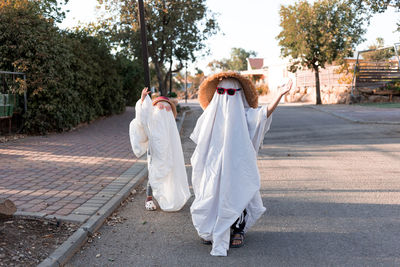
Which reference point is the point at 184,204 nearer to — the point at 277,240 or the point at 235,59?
the point at 277,240

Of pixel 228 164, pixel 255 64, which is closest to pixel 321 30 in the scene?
pixel 228 164

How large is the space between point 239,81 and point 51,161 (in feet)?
18.5

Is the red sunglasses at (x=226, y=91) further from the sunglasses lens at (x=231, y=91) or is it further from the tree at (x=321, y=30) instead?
the tree at (x=321, y=30)

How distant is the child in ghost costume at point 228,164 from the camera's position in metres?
3.99

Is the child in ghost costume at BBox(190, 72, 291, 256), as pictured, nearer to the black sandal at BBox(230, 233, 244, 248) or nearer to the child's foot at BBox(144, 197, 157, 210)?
the black sandal at BBox(230, 233, 244, 248)

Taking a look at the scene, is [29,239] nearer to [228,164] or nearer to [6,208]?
[6,208]

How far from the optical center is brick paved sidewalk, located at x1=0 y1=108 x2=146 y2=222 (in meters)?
5.30

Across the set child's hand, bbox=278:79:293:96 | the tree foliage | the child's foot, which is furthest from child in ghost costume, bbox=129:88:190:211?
the tree foliage

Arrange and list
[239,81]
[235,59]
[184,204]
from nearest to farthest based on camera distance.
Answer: [239,81]
[184,204]
[235,59]

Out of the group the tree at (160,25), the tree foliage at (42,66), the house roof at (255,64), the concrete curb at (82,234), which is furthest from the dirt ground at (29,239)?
the house roof at (255,64)

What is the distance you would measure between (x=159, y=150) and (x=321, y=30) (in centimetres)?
2454

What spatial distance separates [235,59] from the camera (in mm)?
112250

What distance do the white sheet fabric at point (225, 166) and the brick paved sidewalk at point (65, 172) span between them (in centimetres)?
158

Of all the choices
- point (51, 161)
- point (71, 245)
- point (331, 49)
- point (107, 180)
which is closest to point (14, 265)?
point (71, 245)
